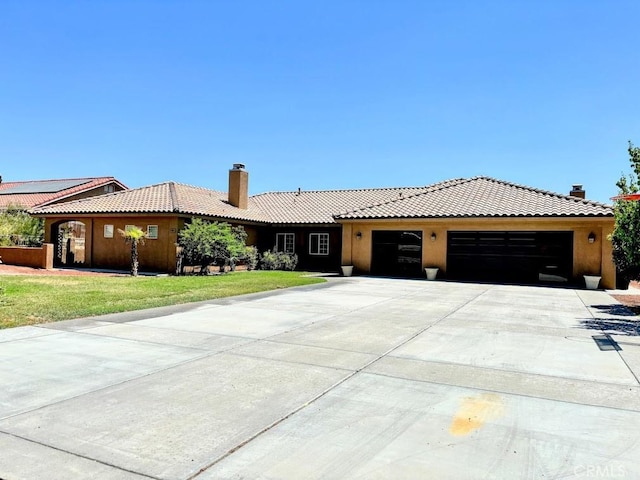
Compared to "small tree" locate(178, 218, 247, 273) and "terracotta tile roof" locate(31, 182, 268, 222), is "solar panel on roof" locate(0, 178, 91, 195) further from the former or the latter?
"small tree" locate(178, 218, 247, 273)

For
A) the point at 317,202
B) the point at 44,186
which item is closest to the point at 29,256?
the point at 317,202

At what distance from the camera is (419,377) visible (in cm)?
523

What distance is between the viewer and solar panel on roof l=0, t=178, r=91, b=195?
36156 millimetres

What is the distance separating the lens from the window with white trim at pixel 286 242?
26.8m

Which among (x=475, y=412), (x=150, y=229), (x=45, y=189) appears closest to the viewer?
(x=475, y=412)

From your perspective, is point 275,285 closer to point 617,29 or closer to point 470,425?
point 470,425

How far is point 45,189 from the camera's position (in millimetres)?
36562

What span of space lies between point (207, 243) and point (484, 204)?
43.6 ft

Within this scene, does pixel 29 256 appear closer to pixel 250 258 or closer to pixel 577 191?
pixel 250 258

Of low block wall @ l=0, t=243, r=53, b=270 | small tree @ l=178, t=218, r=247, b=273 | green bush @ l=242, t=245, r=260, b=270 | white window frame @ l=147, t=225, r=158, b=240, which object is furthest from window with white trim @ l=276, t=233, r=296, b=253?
low block wall @ l=0, t=243, r=53, b=270

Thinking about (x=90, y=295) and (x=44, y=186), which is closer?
(x=90, y=295)

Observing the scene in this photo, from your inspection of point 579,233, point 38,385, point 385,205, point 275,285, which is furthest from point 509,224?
point 38,385

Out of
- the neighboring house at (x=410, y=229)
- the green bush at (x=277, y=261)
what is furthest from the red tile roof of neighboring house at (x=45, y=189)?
the green bush at (x=277, y=261)

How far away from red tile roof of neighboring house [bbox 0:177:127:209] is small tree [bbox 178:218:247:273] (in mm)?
A: 17091
